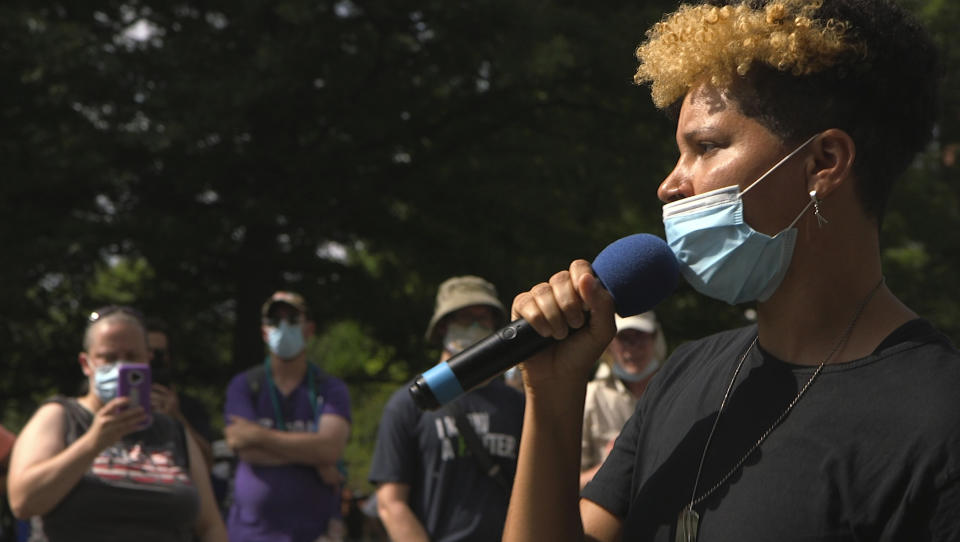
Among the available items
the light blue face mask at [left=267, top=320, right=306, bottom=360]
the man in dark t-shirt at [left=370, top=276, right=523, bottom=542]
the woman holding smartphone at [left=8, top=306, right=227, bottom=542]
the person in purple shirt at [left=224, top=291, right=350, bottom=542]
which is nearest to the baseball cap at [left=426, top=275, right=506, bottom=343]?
the man in dark t-shirt at [left=370, top=276, right=523, bottom=542]

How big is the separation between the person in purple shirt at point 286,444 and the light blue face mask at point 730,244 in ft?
15.4

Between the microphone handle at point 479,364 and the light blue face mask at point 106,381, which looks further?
the light blue face mask at point 106,381

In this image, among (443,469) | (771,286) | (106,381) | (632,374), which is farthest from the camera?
(632,374)

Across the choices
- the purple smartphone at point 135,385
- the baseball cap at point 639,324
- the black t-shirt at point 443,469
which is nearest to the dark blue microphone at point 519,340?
the purple smartphone at point 135,385

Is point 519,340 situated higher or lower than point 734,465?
higher

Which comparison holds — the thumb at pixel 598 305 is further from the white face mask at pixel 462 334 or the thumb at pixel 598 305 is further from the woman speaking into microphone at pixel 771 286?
the white face mask at pixel 462 334

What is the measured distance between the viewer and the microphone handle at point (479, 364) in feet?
7.52

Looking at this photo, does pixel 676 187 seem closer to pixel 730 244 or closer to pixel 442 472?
pixel 730 244

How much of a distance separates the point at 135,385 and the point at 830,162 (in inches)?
151

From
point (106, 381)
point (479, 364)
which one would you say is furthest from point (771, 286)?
point (106, 381)

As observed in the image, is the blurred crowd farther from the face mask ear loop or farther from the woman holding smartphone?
the face mask ear loop

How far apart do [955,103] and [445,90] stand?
7.32m

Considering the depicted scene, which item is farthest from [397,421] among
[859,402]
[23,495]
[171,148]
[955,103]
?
[955,103]

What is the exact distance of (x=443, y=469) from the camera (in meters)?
5.66
